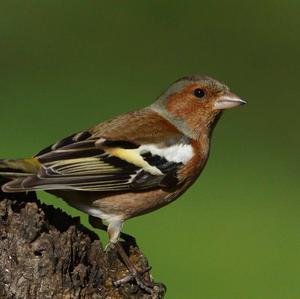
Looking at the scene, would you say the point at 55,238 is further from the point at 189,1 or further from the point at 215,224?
the point at 189,1

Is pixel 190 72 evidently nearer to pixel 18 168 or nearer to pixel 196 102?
pixel 196 102

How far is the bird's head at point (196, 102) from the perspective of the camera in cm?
A: 747

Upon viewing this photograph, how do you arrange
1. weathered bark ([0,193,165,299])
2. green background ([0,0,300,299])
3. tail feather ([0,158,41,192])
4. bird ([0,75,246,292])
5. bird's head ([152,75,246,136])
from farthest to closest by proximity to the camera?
1. green background ([0,0,300,299])
2. bird's head ([152,75,246,136])
3. bird ([0,75,246,292])
4. tail feather ([0,158,41,192])
5. weathered bark ([0,193,165,299])

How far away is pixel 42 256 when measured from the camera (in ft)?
18.7

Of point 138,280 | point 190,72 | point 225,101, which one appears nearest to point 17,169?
point 138,280

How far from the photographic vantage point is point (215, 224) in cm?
1149

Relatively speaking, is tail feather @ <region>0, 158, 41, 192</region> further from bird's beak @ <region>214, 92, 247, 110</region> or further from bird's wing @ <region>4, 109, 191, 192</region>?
bird's beak @ <region>214, 92, 247, 110</region>

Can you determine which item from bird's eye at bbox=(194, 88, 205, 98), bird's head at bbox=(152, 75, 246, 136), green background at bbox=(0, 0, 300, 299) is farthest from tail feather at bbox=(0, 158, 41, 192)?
green background at bbox=(0, 0, 300, 299)

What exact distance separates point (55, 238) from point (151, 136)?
1.37 m

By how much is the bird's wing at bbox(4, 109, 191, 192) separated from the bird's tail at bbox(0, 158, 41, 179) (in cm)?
4

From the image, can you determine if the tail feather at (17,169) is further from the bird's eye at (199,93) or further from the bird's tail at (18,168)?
the bird's eye at (199,93)

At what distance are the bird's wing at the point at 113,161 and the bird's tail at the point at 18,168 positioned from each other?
0.04 metres

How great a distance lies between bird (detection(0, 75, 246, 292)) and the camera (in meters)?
6.62

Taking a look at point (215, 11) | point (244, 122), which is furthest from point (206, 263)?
point (215, 11)
